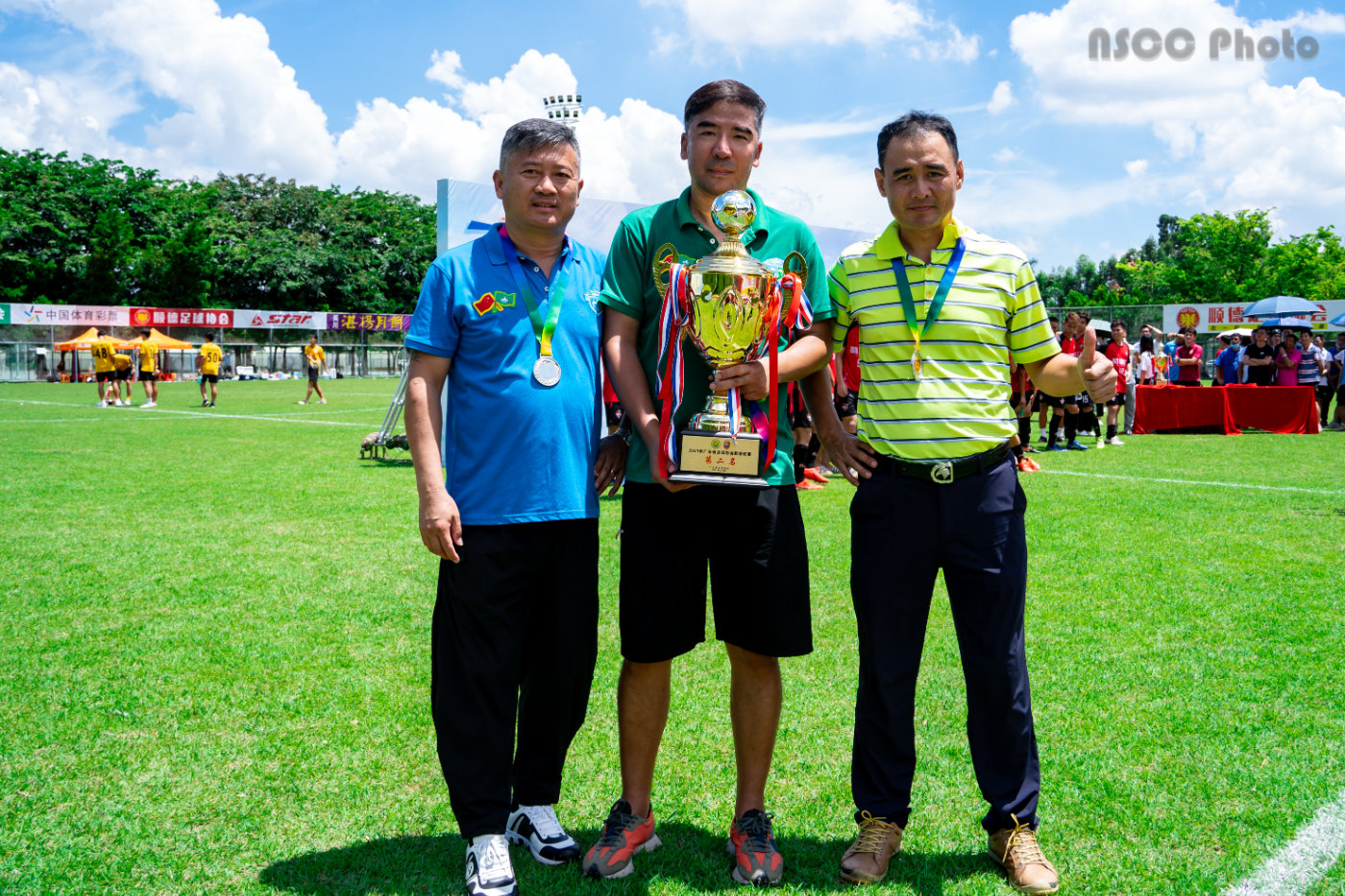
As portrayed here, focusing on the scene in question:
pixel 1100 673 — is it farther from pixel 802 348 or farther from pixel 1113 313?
pixel 1113 313

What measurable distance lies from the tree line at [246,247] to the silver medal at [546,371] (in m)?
50.9

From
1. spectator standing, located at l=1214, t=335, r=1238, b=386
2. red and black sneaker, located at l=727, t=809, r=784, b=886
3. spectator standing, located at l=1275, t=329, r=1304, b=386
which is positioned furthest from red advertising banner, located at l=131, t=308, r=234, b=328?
red and black sneaker, located at l=727, t=809, r=784, b=886

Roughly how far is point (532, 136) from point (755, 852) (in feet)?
7.03

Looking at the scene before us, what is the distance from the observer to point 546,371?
267 centimetres

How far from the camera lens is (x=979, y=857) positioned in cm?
279

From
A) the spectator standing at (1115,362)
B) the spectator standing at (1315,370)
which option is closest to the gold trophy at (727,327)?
the spectator standing at (1115,362)

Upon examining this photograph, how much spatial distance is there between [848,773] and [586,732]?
3.41 feet

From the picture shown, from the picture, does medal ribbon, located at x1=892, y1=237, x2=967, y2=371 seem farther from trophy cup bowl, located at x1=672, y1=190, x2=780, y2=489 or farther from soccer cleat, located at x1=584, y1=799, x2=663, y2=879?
soccer cleat, located at x1=584, y1=799, x2=663, y2=879

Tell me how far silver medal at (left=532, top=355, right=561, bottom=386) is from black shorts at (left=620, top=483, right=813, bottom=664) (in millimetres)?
387

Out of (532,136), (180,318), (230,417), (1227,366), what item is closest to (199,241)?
(180,318)

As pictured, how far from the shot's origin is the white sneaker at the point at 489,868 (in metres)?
2.54

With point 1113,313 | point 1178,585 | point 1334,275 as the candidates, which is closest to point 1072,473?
point 1178,585

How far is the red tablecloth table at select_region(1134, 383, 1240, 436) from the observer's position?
53.7 ft

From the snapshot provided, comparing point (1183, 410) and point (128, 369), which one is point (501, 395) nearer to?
point (1183, 410)
